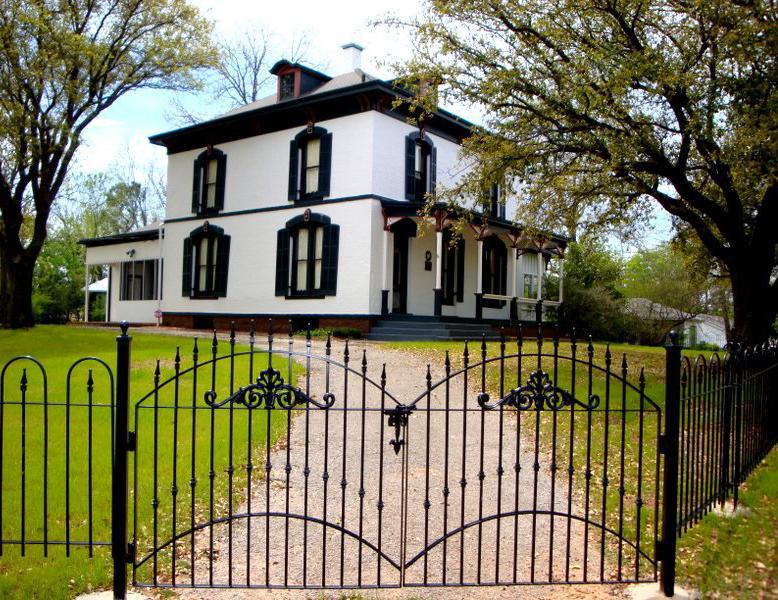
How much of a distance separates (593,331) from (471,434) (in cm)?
1993

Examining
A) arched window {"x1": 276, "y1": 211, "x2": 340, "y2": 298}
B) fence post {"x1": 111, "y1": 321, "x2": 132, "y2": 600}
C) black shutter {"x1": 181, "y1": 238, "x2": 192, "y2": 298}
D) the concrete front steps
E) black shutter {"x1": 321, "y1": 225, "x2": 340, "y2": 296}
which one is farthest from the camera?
black shutter {"x1": 181, "y1": 238, "x2": 192, "y2": 298}

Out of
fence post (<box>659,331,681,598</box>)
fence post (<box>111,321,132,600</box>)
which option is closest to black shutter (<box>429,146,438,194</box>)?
fence post (<box>659,331,681,598</box>)

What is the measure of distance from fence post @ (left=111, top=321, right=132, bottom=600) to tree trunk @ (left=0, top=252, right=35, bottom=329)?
69.7ft

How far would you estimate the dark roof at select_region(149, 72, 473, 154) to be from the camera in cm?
2069

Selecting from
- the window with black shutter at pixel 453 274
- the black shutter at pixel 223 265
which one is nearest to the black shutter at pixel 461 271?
the window with black shutter at pixel 453 274

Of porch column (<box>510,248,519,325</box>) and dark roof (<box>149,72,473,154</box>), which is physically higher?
dark roof (<box>149,72,473,154</box>)

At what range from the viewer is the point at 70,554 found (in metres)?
5.36

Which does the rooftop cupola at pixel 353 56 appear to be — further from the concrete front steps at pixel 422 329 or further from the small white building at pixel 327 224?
the concrete front steps at pixel 422 329

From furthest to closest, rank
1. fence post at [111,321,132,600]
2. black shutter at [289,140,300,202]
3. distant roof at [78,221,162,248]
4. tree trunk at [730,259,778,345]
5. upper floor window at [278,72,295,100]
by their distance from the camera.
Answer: distant roof at [78,221,162,248]
upper floor window at [278,72,295,100]
black shutter at [289,140,300,202]
tree trunk at [730,259,778,345]
fence post at [111,321,132,600]

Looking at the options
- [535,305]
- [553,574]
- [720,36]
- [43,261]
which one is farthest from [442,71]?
[43,261]

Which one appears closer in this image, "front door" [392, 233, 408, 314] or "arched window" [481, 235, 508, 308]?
"front door" [392, 233, 408, 314]

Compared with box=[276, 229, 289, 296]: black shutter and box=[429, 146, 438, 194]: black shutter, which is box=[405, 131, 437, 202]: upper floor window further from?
box=[276, 229, 289, 296]: black shutter

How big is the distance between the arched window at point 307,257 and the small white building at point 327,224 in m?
0.04

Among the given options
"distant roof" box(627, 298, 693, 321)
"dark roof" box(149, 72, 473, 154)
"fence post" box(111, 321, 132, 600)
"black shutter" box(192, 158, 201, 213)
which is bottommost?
"fence post" box(111, 321, 132, 600)
